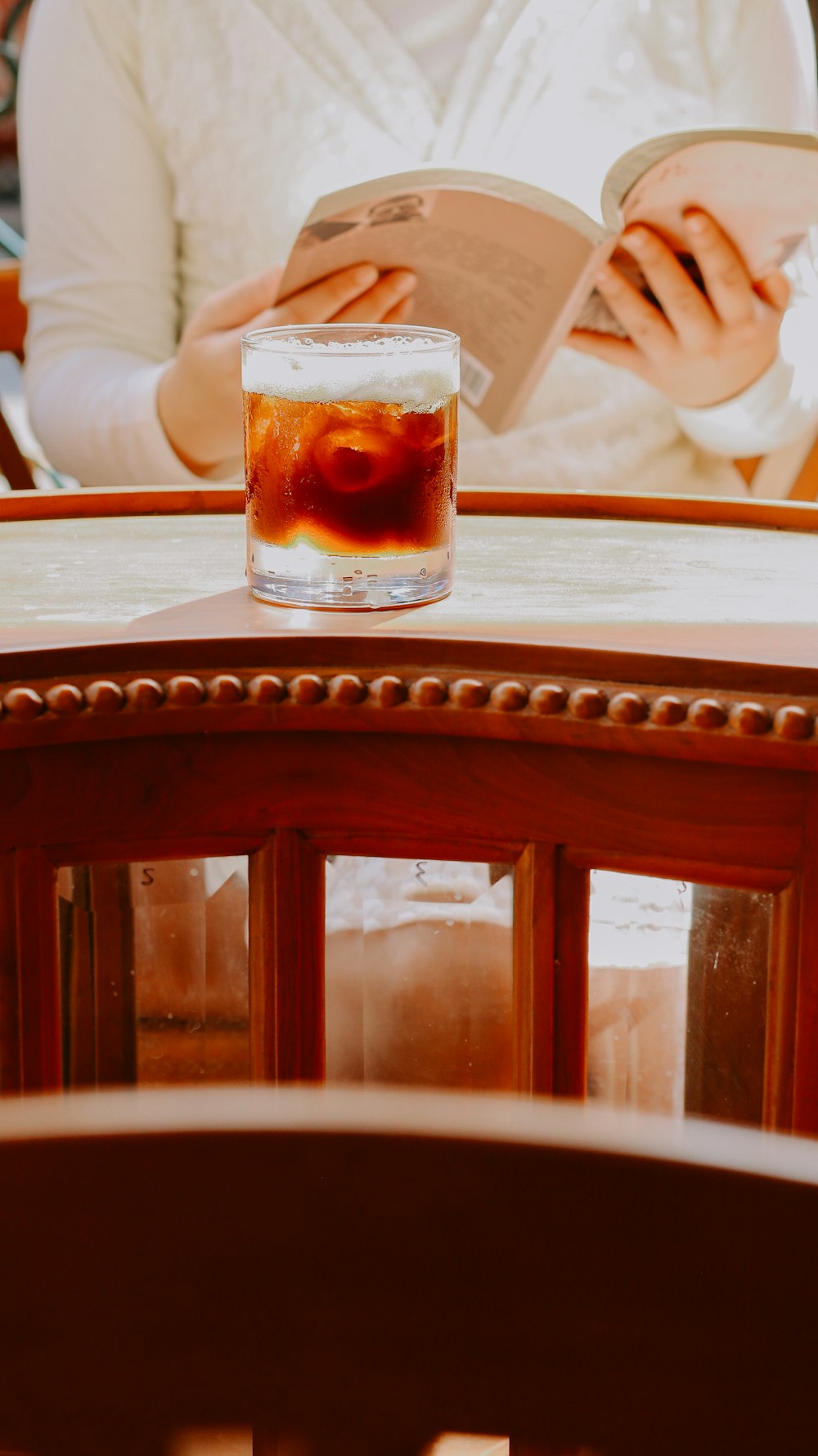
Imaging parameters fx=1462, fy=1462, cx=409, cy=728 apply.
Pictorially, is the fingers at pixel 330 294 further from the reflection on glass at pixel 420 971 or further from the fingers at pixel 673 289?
the reflection on glass at pixel 420 971

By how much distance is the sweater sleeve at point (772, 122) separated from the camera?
130 centimetres

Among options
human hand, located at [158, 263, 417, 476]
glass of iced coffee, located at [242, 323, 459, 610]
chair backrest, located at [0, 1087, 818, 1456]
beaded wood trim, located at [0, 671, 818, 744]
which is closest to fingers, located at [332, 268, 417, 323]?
human hand, located at [158, 263, 417, 476]

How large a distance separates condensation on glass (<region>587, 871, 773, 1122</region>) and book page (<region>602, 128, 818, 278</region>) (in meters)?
0.42

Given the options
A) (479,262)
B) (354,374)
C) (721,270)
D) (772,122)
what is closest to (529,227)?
(479,262)

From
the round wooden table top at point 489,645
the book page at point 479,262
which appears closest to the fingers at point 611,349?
the book page at point 479,262

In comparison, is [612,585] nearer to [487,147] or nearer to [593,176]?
[593,176]

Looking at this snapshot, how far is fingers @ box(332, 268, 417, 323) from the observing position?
36.9 inches

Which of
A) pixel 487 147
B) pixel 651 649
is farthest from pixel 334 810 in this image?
pixel 487 147

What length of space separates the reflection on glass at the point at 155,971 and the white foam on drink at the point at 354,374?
21 cm

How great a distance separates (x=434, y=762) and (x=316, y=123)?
3.42 feet

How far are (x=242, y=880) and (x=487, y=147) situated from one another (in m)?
1.02

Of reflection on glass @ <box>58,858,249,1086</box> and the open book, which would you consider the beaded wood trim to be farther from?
the open book

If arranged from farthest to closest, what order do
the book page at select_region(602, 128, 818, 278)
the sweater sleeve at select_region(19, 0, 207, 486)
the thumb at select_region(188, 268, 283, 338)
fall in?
the sweater sleeve at select_region(19, 0, 207, 486) < the thumb at select_region(188, 268, 283, 338) < the book page at select_region(602, 128, 818, 278)

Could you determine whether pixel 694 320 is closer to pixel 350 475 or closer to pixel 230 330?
pixel 230 330
